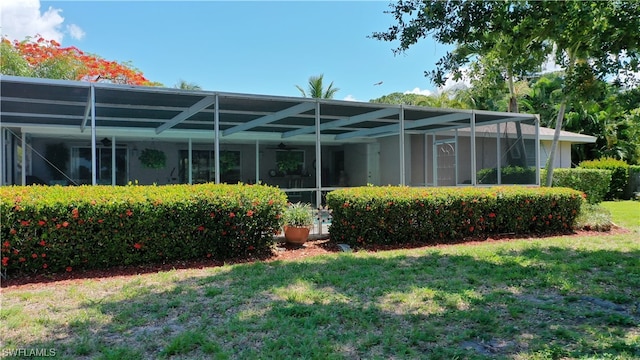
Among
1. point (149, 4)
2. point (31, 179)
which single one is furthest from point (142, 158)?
point (149, 4)

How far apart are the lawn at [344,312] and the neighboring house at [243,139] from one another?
3.30m

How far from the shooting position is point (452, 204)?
8.00m

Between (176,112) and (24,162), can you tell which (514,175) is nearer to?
(176,112)

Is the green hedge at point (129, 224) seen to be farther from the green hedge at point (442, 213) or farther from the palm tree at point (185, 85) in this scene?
the palm tree at point (185, 85)

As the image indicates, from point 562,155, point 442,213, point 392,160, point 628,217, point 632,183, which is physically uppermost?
point 562,155

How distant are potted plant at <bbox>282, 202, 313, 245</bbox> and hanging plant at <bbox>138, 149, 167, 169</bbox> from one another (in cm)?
896

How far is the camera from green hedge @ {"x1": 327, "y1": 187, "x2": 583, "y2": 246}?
24.1 ft

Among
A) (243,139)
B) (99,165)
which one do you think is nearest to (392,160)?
(243,139)

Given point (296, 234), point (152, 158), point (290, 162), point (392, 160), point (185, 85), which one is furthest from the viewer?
point (185, 85)

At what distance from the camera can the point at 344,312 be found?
384 cm

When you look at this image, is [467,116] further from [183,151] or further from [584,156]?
[584,156]

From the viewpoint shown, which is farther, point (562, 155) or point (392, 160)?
point (562, 155)

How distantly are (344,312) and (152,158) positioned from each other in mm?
12600

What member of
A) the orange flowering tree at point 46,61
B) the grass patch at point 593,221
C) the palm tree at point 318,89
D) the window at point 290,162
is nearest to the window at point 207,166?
the window at point 290,162
